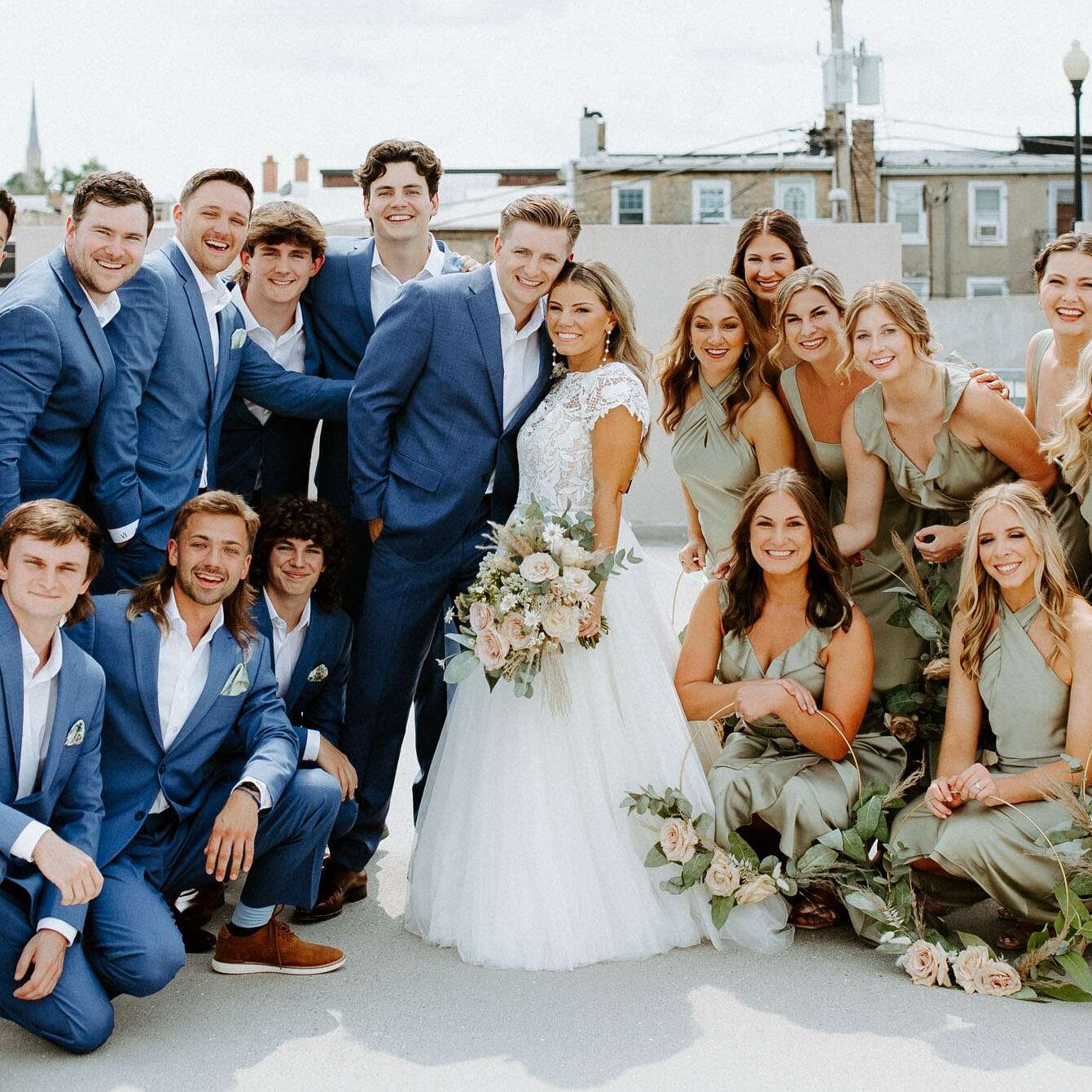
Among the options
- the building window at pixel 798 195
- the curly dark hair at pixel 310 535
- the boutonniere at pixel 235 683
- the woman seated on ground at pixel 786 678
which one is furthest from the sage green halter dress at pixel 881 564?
the building window at pixel 798 195

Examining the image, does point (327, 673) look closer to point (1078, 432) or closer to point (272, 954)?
point (272, 954)

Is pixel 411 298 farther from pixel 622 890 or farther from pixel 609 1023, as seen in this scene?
→ pixel 609 1023

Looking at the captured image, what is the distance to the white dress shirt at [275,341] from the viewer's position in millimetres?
4512

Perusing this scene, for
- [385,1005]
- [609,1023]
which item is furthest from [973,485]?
[385,1005]

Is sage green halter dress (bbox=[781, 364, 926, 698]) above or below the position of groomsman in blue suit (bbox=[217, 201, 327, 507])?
below

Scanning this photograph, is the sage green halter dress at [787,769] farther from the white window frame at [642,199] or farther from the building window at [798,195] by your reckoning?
the white window frame at [642,199]

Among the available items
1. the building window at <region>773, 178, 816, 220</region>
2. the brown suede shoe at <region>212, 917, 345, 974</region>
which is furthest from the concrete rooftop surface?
the building window at <region>773, 178, 816, 220</region>

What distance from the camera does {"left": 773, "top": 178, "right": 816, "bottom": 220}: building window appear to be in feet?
98.9

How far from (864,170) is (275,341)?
28.3 m

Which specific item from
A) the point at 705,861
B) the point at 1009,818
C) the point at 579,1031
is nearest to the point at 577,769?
the point at 705,861

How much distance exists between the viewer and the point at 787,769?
13.1 ft

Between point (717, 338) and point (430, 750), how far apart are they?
178 centimetres

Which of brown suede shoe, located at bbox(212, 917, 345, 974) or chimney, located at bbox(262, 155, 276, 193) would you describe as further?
chimney, located at bbox(262, 155, 276, 193)

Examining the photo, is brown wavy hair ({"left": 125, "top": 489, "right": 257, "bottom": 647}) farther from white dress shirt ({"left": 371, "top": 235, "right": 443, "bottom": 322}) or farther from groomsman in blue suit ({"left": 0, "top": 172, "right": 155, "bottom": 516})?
white dress shirt ({"left": 371, "top": 235, "right": 443, "bottom": 322})
